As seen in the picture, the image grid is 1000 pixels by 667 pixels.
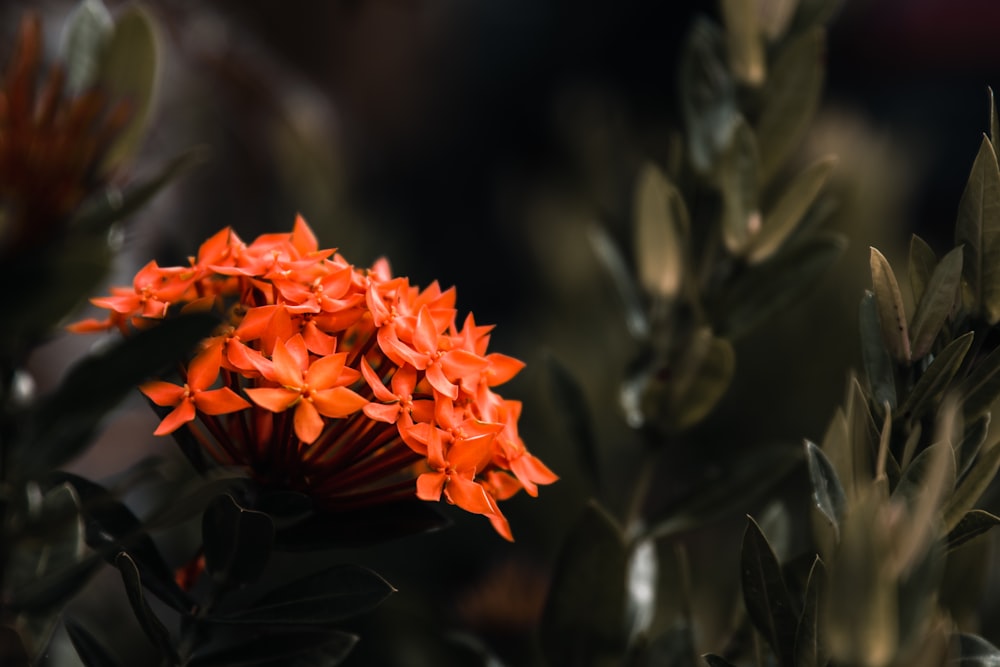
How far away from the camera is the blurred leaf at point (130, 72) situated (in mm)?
648

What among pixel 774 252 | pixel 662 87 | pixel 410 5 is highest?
pixel 774 252

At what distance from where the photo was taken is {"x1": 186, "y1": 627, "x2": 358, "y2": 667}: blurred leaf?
48 centimetres

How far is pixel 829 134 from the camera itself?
4.14 ft

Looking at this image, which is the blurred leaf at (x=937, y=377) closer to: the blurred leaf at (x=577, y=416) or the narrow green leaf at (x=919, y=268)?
the narrow green leaf at (x=919, y=268)

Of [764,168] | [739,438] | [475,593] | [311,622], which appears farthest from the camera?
[739,438]

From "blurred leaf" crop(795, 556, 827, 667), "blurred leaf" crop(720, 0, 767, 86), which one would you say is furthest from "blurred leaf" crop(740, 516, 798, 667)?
"blurred leaf" crop(720, 0, 767, 86)

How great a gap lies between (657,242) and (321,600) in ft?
1.28

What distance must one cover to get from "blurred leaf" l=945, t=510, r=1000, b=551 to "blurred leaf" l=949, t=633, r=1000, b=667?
1.7 inches

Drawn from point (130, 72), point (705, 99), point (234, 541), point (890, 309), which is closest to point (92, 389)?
point (234, 541)

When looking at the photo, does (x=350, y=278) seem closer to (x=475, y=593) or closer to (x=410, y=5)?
(x=475, y=593)

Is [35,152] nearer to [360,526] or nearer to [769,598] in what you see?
[360,526]

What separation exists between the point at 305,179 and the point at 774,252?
73 cm

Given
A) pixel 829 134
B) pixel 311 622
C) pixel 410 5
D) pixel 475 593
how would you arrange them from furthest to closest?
pixel 410 5 < pixel 829 134 < pixel 475 593 < pixel 311 622

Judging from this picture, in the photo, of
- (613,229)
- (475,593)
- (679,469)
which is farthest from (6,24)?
(679,469)
